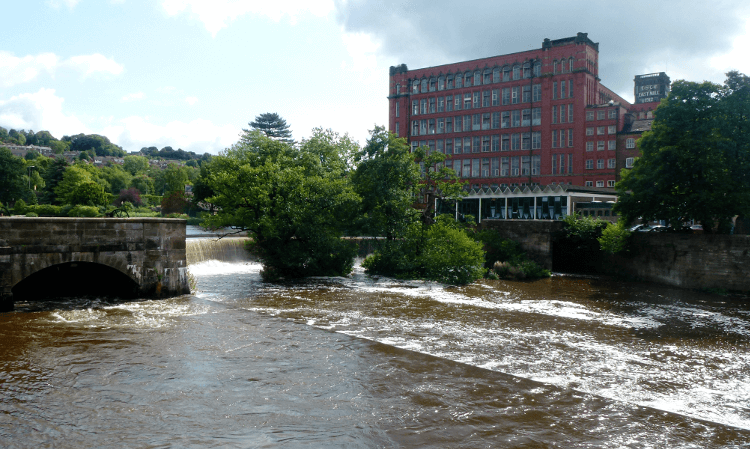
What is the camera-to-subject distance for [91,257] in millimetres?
17297

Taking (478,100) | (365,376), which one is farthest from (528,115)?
(365,376)

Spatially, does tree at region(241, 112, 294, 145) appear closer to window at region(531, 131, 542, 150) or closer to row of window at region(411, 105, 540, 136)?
row of window at region(411, 105, 540, 136)

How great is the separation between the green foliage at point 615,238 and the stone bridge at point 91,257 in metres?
22.1

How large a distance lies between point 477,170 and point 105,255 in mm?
73187

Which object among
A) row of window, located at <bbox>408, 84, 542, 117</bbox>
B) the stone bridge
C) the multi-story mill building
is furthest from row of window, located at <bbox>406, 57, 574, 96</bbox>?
the stone bridge

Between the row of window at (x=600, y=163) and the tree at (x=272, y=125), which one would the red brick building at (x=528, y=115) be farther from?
the tree at (x=272, y=125)

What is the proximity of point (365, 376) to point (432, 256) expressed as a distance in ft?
55.6

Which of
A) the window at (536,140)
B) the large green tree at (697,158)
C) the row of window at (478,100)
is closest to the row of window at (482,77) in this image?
the row of window at (478,100)

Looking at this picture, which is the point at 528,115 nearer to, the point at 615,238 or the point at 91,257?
the point at 615,238

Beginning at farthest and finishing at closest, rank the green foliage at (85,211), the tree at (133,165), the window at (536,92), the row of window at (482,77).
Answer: the tree at (133,165), the window at (536,92), the row of window at (482,77), the green foliage at (85,211)

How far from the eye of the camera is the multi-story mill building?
76.5 m

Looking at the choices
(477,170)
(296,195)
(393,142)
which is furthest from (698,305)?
(477,170)

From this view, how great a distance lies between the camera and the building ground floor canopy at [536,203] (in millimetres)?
49469

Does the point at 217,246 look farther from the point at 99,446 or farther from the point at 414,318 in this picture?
the point at 99,446
